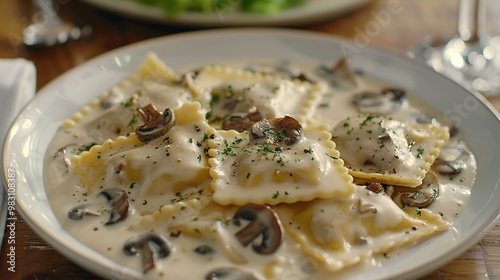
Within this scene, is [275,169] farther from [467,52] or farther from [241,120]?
[467,52]

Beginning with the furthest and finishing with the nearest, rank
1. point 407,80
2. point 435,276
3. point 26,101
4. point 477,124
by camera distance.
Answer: point 407,80 < point 26,101 < point 477,124 < point 435,276

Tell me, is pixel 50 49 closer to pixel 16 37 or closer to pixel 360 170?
pixel 16 37

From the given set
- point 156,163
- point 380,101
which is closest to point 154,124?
point 156,163

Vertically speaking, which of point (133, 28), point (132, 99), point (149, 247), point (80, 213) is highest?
point (149, 247)

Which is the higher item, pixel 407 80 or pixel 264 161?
pixel 264 161

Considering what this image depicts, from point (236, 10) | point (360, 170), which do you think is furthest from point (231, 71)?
point (360, 170)

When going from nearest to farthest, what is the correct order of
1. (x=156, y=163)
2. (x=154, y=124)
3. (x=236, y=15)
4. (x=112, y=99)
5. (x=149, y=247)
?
1. (x=149, y=247)
2. (x=156, y=163)
3. (x=154, y=124)
4. (x=112, y=99)
5. (x=236, y=15)
